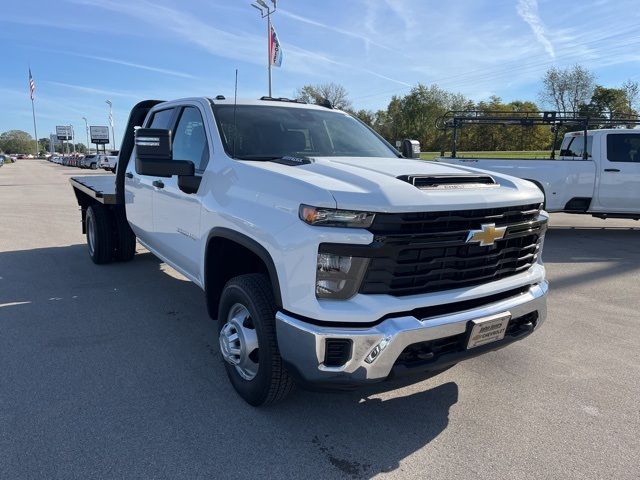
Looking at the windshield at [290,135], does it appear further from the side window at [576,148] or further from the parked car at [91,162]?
the parked car at [91,162]

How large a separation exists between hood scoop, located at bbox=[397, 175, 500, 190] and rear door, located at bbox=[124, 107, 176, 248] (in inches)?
108

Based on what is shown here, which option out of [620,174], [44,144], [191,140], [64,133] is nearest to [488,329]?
[191,140]

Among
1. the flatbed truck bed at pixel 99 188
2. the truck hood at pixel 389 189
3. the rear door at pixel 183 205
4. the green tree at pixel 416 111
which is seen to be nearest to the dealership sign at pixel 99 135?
the green tree at pixel 416 111

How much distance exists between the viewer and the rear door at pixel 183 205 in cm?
Result: 367

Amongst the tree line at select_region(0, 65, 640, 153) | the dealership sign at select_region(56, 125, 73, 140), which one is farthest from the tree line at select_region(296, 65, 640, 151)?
the dealership sign at select_region(56, 125, 73, 140)

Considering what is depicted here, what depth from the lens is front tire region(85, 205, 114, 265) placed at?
6.47 meters

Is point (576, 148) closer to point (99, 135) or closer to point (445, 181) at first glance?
point (445, 181)

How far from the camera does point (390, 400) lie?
3.17 m

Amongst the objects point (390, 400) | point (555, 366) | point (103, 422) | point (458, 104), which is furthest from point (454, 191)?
point (458, 104)

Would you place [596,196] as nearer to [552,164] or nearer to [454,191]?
[552,164]

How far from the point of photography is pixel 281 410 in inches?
120

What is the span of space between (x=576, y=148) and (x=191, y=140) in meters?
9.00

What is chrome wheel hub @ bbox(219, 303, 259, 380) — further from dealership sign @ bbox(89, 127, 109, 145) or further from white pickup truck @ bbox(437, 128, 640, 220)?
dealership sign @ bbox(89, 127, 109, 145)

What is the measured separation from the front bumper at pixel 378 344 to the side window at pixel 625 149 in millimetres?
8327
